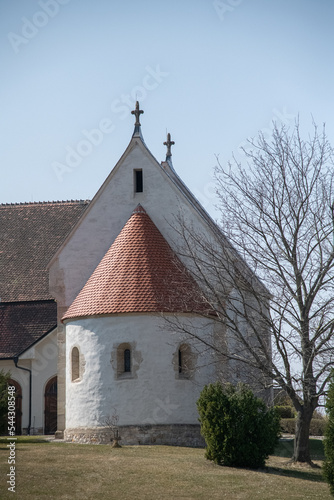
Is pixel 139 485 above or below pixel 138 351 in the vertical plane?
below

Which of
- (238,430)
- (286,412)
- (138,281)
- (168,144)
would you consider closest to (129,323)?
(138,281)

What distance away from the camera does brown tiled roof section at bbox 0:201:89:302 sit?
37938 mm

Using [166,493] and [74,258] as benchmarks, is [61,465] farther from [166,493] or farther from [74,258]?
[74,258]

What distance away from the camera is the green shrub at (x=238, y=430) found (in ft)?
68.5

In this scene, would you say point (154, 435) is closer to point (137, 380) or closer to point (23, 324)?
point (137, 380)

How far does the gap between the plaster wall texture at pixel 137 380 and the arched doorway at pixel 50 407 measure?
7659 millimetres

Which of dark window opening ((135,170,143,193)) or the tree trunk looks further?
dark window opening ((135,170,143,193))

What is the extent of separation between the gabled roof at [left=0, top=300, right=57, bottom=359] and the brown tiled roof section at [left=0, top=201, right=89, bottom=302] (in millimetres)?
481

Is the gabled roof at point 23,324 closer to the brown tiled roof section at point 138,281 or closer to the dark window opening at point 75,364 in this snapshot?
the dark window opening at point 75,364

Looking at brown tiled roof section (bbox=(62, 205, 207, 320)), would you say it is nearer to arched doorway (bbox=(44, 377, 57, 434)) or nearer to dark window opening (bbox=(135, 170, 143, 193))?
dark window opening (bbox=(135, 170, 143, 193))

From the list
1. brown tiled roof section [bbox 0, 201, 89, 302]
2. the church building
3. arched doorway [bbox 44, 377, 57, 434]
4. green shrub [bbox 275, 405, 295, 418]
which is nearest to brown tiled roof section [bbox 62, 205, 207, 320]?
the church building

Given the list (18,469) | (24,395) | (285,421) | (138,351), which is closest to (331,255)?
(138,351)

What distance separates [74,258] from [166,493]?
14.9 meters

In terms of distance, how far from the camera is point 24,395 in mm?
34719
